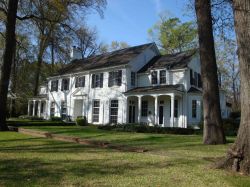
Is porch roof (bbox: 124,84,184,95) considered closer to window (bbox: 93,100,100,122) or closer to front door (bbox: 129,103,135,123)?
front door (bbox: 129,103,135,123)

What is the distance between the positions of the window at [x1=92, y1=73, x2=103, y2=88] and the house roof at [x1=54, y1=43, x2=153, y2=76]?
0.95 metres

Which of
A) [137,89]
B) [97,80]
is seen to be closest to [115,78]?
[137,89]

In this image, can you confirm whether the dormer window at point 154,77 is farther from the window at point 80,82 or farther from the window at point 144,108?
the window at point 80,82

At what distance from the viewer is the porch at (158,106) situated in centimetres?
2527

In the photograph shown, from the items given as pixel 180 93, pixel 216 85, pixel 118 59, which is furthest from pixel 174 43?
pixel 216 85

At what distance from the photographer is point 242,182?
611 centimetres

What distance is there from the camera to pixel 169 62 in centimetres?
2817

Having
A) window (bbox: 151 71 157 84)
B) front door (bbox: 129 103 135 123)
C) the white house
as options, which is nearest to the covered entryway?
the white house

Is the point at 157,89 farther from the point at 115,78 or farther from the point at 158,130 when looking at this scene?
the point at 115,78

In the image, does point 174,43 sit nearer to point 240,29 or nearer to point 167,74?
point 167,74

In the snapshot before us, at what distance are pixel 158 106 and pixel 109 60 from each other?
27.5 feet

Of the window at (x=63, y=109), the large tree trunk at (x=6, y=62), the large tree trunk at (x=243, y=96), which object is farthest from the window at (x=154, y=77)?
the large tree trunk at (x=243, y=96)

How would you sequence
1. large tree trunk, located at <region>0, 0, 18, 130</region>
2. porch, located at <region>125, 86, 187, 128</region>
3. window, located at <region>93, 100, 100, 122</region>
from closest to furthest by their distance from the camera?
large tree trunk, located at <region>0, 0, 18, 130</region>, porch, located at <region>125, 86, 187, 128</region>, window, located at <region>93, 100, 100, 122</region>

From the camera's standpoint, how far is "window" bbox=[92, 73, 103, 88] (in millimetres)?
31606
